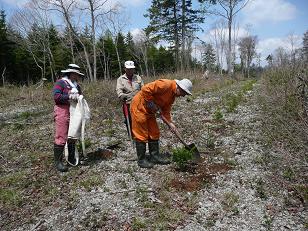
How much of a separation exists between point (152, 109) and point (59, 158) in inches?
79.5

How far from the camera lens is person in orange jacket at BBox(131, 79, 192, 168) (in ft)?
16.8

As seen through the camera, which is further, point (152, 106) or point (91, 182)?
point (152, 106)

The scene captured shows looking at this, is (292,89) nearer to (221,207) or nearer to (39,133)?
(221,207)

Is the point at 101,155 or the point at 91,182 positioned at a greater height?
the point at 101,155

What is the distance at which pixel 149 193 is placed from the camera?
4.65 m

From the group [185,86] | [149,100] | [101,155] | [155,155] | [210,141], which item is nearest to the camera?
[185,86]

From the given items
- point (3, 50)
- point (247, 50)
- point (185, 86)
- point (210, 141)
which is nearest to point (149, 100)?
point (185, 86)

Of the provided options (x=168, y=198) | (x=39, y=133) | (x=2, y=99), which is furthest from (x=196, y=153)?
(x=2, y=99)

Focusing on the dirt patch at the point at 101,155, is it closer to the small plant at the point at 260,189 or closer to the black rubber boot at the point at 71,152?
the black rubber boot at the point at 71,152

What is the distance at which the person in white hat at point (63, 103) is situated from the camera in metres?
5.47

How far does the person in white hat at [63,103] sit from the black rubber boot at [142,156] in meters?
1.31

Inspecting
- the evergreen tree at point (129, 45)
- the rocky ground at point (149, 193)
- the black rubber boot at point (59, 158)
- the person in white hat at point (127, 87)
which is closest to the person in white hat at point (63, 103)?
the black rubber boot at point (59, 158)

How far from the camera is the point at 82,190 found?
4926mm

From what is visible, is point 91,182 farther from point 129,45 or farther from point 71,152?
point 129,45
